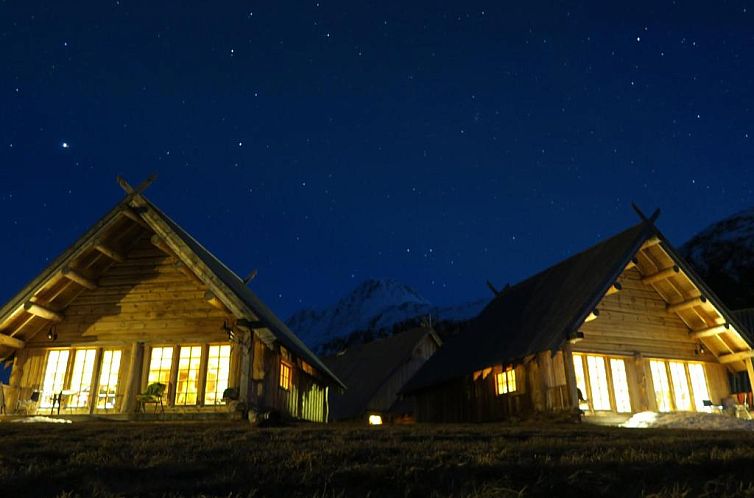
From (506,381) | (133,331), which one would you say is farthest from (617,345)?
(133,331)

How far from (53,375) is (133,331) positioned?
283 centimetres

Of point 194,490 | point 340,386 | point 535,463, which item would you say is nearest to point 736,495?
point 535,463

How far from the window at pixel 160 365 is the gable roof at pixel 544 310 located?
1024 cm

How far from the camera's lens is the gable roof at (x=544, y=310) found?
19.3 metres

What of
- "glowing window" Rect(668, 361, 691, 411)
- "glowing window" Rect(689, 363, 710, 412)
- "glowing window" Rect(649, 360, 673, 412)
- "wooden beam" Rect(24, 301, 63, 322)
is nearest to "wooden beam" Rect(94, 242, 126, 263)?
"wooden beam" Rect(24, 301, 63, 322)

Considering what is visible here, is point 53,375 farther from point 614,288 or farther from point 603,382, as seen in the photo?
point 614,288

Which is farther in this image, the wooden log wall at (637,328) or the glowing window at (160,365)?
the wooden log wall at (637,328)

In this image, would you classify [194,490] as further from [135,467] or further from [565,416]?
[565,416]

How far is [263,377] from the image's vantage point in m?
17.5

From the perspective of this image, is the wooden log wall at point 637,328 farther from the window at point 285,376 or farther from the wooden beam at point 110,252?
the wooden beam at point 110,252

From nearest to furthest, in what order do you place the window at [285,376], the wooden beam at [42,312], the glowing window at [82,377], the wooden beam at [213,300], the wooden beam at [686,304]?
the wooden beam at [213,300] → the wooden beam at [42,312] → the glowing window at [82,377] → the window at [285,376] → the wooden beam at [686,304]

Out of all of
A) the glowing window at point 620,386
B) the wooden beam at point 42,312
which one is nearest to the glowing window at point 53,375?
the wooden beam at point 42,312

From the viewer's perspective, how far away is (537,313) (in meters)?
22.4

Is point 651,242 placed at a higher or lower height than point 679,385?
higher
